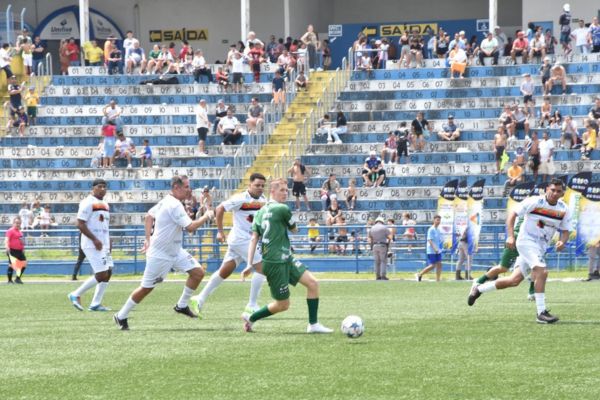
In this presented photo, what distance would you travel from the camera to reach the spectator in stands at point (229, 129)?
41219 mm

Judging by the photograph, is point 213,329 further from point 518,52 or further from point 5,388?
point 518,52

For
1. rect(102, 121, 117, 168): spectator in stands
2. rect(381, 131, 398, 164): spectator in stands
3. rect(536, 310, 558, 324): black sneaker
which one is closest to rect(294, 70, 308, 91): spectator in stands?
rect(381, 131, 398, 164): spectator in stands

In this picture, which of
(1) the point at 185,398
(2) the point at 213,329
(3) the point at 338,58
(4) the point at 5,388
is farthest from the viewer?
(3) the point at 338,58

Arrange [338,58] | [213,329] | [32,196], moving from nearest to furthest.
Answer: [213,329], [32,196], [338,58]

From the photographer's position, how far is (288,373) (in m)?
11.9

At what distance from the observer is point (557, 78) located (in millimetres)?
40469

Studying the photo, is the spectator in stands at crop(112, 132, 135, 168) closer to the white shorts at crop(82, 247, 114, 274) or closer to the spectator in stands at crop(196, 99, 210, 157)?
the spectator in stands at crop(196, 99, 210, 157)

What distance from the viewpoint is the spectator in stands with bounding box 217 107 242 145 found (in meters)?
41.2

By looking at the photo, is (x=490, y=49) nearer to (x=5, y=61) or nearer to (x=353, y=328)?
A: (x=5, y=61)

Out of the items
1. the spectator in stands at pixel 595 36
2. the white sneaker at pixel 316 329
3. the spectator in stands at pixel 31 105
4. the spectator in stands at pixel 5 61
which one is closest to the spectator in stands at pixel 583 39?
the spectator in stands at pixel 595 36

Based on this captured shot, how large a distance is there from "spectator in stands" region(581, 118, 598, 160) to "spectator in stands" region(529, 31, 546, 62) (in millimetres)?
4849

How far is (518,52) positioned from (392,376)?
3206 centimetres

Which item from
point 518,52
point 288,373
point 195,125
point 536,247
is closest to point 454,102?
→ point 518,52

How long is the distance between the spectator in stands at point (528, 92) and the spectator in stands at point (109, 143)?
495 inches
